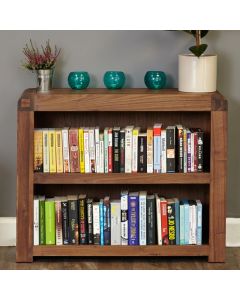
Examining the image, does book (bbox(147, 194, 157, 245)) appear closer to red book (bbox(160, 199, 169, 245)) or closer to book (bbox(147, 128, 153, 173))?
red book (bbox(160, 199, 169, 245))

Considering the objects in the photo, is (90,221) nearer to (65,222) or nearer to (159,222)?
(65,222)

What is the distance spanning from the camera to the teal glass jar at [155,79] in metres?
3.05

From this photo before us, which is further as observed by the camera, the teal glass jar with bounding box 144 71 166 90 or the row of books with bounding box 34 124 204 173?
the teal glass jar with bounding box 144 71 166 90

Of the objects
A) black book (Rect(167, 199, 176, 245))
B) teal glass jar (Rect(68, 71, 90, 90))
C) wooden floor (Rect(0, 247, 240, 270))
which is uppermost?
teal glass jar (Rect(68, 71, 90, 90))

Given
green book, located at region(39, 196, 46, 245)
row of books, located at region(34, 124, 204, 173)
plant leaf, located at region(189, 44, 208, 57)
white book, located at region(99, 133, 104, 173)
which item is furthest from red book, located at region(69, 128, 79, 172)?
plant leaf, located at region(189, 44, 208, 57)

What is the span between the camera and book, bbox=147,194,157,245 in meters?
3.02

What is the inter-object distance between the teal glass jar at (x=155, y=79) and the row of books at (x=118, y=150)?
8.9 inches

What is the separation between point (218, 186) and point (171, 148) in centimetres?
26

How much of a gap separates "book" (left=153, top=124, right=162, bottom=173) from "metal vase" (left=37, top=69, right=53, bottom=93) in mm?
513

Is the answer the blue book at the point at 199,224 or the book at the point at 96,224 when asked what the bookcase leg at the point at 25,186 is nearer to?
the book at the point at 96,224

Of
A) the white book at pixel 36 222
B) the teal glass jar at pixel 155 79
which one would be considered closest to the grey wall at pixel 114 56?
the teal glass jar at pixel 155 79
